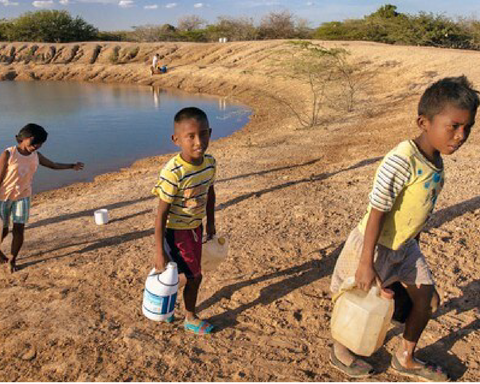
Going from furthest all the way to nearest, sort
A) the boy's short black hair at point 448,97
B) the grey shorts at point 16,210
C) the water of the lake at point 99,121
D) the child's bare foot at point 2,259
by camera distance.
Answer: the water of the lake at point 99,121, the child's bare foot at point 2,259, the grey shorts at point 16,210, the boy's short black hair at point 448,97

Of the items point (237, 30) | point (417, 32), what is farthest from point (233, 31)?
point (417, 32)

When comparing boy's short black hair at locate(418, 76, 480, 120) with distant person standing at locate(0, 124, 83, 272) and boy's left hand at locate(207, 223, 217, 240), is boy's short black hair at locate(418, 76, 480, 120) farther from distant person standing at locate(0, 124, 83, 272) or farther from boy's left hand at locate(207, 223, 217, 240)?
distant person standing at locate(0, 124, 83, 272)

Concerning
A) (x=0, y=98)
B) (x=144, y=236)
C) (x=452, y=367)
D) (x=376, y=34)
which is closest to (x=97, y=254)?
(x=144, y=236)

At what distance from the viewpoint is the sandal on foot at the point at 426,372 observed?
96.8 inches

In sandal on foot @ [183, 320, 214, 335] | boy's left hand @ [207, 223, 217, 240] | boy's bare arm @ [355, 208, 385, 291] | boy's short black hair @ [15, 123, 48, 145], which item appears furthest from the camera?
boy's short black hair @ [15, 123, 48, 145]

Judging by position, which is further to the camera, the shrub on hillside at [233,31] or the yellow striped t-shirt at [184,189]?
the shrub on hillside at [233,31]

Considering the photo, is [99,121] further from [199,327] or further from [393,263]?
[393,263]

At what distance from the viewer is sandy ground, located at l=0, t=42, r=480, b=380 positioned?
2.73 metres

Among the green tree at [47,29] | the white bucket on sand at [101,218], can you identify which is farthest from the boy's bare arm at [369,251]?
the green tree at [47,29]

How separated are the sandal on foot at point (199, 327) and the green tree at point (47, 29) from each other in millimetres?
47482

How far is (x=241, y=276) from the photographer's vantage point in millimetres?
3773

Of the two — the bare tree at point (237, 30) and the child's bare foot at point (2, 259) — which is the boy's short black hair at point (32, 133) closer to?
the child's bare foot at point (2, 259)

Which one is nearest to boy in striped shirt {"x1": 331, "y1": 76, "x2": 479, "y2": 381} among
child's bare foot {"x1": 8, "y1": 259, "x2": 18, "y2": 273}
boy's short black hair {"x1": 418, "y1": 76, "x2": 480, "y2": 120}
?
boy's short black hair {"x1": 418, "y1": 76, "x2": 480, "y2": 120}

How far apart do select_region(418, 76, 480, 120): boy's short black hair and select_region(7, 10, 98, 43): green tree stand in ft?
158
